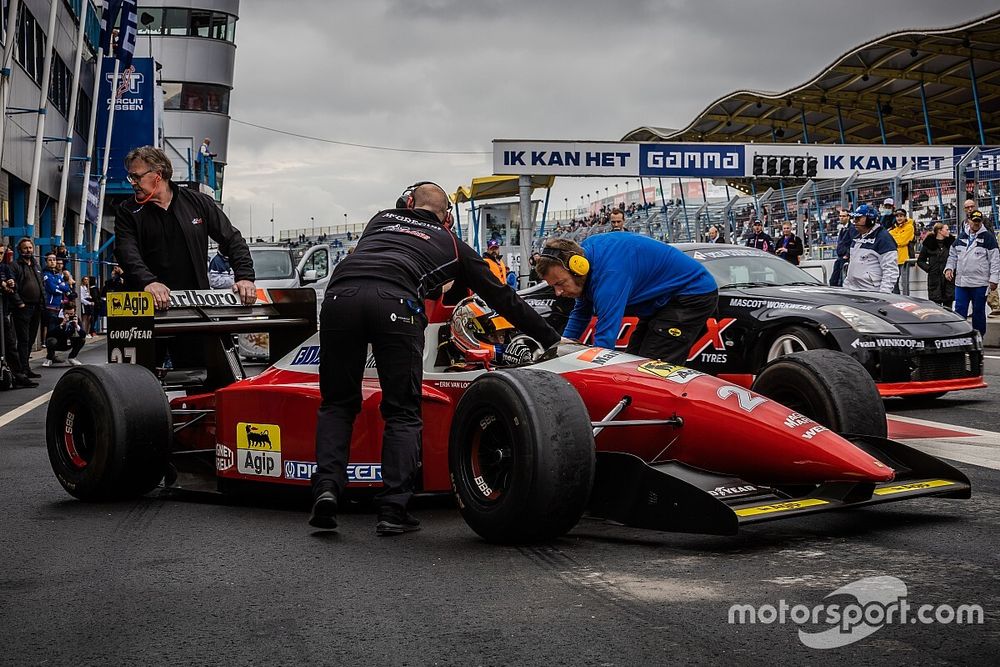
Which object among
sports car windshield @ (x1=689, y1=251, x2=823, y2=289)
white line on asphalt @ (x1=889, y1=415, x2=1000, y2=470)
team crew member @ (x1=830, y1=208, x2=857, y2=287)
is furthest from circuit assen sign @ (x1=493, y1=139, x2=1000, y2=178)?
white line on asphalt @ (x1=889, y1=415, x2=1000, y2=470)

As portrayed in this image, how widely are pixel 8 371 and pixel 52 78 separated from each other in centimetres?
2150

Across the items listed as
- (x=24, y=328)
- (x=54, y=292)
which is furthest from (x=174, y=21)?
(x=24, y=328)

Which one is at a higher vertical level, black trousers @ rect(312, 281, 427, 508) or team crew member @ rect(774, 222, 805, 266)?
team crew member @ rect(774, 222, 805, 266)

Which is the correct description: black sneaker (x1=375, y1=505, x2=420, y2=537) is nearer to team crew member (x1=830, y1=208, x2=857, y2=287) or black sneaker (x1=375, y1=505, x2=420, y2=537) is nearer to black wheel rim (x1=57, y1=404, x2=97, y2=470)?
black wheel rim (x1=57, y1=404, x2=97, y2=470)

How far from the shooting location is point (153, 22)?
75750 mm

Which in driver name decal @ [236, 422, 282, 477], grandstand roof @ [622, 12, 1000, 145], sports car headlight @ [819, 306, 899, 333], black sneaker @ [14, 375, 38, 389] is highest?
grandstand roof @ [622, 12, 1000, 145]

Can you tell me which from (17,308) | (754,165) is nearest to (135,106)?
(754,165)

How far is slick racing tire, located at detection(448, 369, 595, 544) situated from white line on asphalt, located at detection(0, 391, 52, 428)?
20.9ft

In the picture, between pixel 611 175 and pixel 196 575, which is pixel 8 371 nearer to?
pixel 196 575

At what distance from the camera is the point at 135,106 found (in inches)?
1548

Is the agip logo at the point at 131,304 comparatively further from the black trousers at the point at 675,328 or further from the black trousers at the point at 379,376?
the black trousers at the point at 675,328

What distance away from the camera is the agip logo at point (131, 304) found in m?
6.17

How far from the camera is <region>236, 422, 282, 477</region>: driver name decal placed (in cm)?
559

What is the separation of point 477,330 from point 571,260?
60 cm
